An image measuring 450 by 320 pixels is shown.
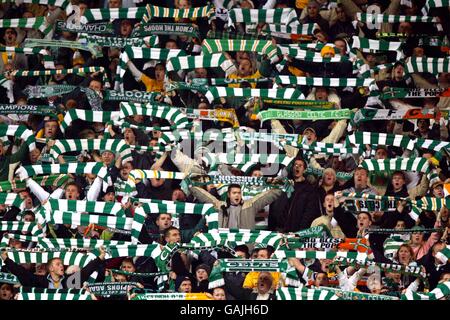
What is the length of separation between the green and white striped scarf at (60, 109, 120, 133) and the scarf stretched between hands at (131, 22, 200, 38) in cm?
166

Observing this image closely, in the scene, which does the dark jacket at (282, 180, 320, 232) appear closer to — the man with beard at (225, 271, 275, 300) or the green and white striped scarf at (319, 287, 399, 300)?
the man with beard at (225, 271, 275, 300)

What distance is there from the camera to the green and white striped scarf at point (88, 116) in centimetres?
2933

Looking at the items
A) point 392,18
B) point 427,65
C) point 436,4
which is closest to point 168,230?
point 427,65

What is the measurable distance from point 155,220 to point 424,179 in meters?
4.58

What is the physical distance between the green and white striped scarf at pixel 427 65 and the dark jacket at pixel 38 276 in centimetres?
664

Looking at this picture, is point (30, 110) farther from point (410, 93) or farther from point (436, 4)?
point (436, 4)

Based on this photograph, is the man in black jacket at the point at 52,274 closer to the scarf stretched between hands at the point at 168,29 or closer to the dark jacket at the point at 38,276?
the dark jacket at the point at 38,276

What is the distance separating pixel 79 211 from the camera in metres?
28.1

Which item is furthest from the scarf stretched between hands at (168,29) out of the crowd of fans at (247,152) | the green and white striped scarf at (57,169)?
the green and white striped scarf at (57,169)

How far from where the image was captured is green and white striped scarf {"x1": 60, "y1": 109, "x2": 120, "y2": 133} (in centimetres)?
2933

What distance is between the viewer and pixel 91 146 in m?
29.0

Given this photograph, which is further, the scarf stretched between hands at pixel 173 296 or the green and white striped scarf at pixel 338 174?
the green and white striped scarf at pixel 338 174
